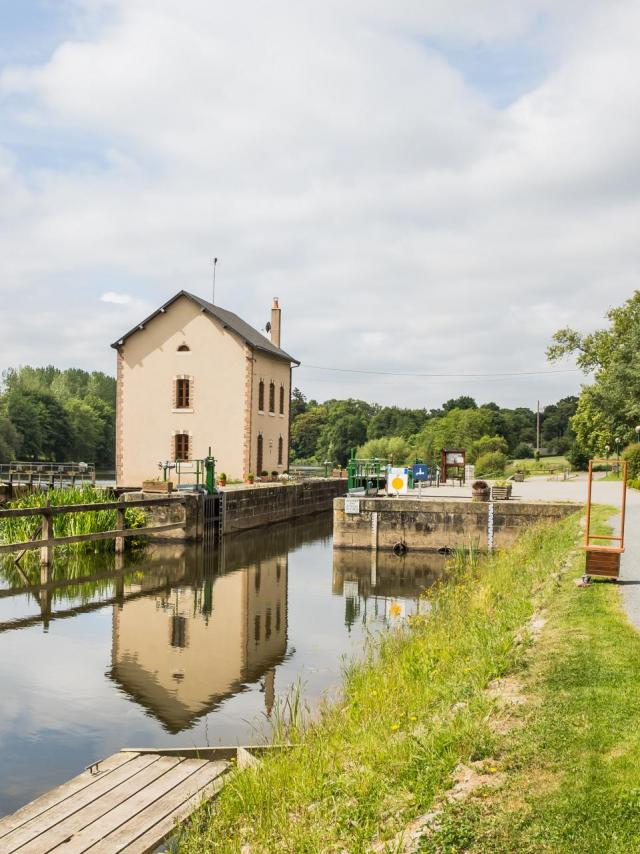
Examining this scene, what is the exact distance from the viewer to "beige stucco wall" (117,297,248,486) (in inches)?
1318

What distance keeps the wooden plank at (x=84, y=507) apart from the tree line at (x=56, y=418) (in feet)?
159

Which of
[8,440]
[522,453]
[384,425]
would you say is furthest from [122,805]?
[384,425]

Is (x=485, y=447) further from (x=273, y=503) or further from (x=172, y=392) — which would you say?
A: (x=273, y=503)

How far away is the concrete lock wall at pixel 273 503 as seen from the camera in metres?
26.8

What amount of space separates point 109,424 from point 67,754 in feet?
299

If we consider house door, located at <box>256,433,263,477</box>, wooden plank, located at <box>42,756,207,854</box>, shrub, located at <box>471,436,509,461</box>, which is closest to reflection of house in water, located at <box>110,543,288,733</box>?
wooden plank, located at <box>42,756,207,854</box>

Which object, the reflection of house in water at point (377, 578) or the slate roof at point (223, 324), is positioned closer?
the reflection of house in water at point (377, 578)

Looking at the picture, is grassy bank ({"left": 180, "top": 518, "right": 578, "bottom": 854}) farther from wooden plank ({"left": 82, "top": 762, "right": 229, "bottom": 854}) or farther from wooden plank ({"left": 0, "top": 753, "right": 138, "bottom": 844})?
wooden plank ({"left": 0, "top": 753, "right": 138, "bottom": 844})

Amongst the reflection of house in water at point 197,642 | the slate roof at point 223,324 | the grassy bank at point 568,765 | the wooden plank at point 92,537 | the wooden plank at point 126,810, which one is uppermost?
the slate roof at point 223,324

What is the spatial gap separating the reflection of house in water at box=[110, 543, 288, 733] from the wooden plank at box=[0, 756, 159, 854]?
204cm

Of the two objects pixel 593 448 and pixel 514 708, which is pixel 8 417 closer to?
pixel 593 448

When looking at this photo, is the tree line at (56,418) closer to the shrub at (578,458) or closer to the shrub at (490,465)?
the shrub at (490,465)

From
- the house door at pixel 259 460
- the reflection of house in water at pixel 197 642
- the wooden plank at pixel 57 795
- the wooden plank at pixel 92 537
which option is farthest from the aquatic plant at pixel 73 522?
the wooden plank at pixel 57 795

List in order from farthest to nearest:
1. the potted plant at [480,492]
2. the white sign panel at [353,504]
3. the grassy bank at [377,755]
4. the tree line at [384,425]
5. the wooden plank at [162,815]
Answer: the tree line at [384,425] → the potted plant at [480,492] → the white sign panel at [353,504] → the wooden plank at [162,815] → the grassy bank at [377,755]
